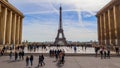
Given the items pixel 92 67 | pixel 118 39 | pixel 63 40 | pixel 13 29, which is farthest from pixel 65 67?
pixel 63 40

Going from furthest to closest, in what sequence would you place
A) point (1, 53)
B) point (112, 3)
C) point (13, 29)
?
1. point (13, 29)
2. point (112, 3)
3. point (1, 53)

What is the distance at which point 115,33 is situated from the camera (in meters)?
56.1

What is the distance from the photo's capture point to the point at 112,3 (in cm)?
5812

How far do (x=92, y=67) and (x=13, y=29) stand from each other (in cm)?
5273

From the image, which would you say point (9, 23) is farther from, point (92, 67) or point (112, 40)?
point (92, 67)

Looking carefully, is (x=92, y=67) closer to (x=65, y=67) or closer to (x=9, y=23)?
(x=65, y=67)

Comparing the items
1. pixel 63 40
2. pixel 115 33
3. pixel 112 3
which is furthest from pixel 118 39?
pixel 63 40

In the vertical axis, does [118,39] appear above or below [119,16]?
below

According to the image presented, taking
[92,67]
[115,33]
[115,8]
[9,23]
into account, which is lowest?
[92,67]

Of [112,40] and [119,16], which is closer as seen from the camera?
[119,16]

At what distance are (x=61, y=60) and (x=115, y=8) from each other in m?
41.0

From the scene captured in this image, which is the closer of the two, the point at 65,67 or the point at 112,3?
the point at 65,67

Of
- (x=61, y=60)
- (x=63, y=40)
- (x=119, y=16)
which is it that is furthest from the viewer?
(x=63, y=40)

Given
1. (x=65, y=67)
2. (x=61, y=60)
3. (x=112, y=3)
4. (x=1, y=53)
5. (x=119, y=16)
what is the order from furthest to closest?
1. (x=112, y=3)
2. (x=119, y=16)
3. (x=1, y=53)
4. (x=61, y=60)
5. (x=65, y=67)
